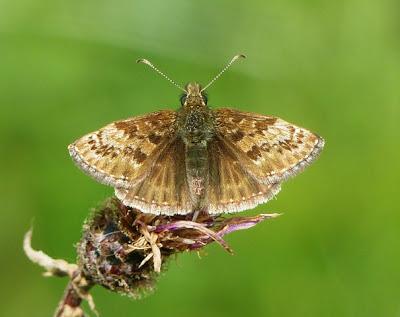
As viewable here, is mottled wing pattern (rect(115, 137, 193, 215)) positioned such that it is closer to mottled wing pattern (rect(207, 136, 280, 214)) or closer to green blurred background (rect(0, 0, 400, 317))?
mottled wing pattern (rect(207, 136, 280, 214))

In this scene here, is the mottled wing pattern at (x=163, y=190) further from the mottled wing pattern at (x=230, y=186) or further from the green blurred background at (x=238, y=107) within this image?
the green blurred background at (x=238, y=107)

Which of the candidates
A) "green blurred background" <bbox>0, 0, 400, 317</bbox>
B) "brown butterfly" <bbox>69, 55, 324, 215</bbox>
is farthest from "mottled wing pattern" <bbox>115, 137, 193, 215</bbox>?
"green blurred background" <bbox>0, 0, 400, 317</bbox>

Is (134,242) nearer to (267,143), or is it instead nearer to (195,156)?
(195,156)

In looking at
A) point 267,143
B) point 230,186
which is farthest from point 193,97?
point 230,186

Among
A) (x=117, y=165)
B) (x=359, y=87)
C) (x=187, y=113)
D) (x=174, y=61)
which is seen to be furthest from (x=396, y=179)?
(x=117, y=165)

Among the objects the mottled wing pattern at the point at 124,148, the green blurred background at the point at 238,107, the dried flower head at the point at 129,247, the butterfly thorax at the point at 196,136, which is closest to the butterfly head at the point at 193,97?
the butterfly thorax at the point at 196,136

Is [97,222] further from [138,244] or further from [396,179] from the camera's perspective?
[396,179]
